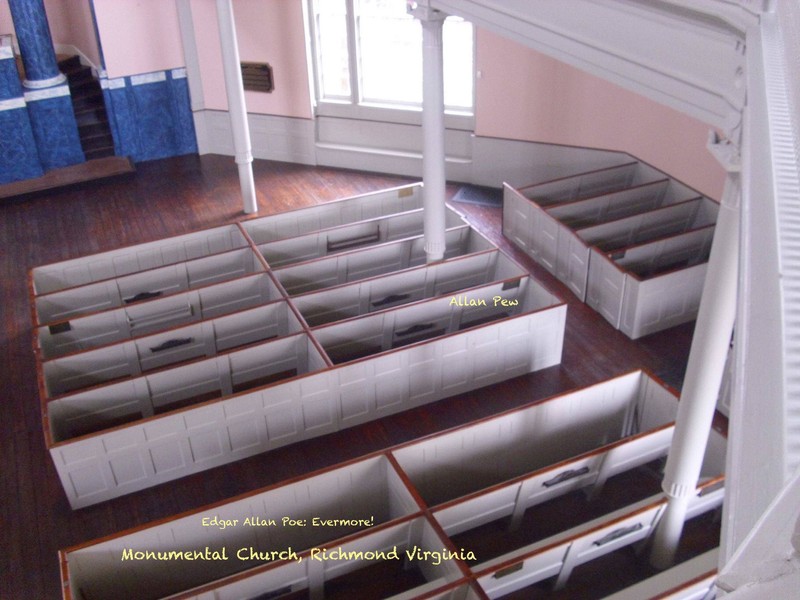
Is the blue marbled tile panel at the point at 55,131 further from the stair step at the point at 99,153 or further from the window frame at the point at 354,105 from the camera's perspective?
the window frame at the point at 354,105

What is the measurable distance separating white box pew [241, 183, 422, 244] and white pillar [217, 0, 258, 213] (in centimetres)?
193

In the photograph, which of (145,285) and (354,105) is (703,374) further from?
(354,105)

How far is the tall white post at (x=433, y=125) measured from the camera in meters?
8.45

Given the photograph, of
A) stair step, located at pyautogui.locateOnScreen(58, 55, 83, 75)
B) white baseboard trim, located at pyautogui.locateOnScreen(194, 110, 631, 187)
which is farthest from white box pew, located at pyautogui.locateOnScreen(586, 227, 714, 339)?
stair step, located at pyautogui.locateOnScreen(58, 55, 83, 75)

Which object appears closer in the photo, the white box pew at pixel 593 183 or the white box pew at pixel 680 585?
the white box pew at pixel 680 585

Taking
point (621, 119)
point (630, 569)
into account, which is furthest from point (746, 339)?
point (621, 119)

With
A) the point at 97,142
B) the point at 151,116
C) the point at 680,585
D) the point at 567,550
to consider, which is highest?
the point at 151,116

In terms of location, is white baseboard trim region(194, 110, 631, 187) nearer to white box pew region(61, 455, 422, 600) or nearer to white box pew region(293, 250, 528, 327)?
white box pew region(293, 250, 528, 327)

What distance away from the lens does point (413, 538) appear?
5910 millimetres

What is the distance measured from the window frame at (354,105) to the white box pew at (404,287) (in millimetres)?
4372

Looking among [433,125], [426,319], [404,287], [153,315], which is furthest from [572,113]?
[153,315]

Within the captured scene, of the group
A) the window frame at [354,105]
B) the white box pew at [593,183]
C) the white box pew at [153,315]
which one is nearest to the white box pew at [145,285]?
the white box pew at [153,315]

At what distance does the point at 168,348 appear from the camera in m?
8.23

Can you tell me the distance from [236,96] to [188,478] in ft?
20.8
